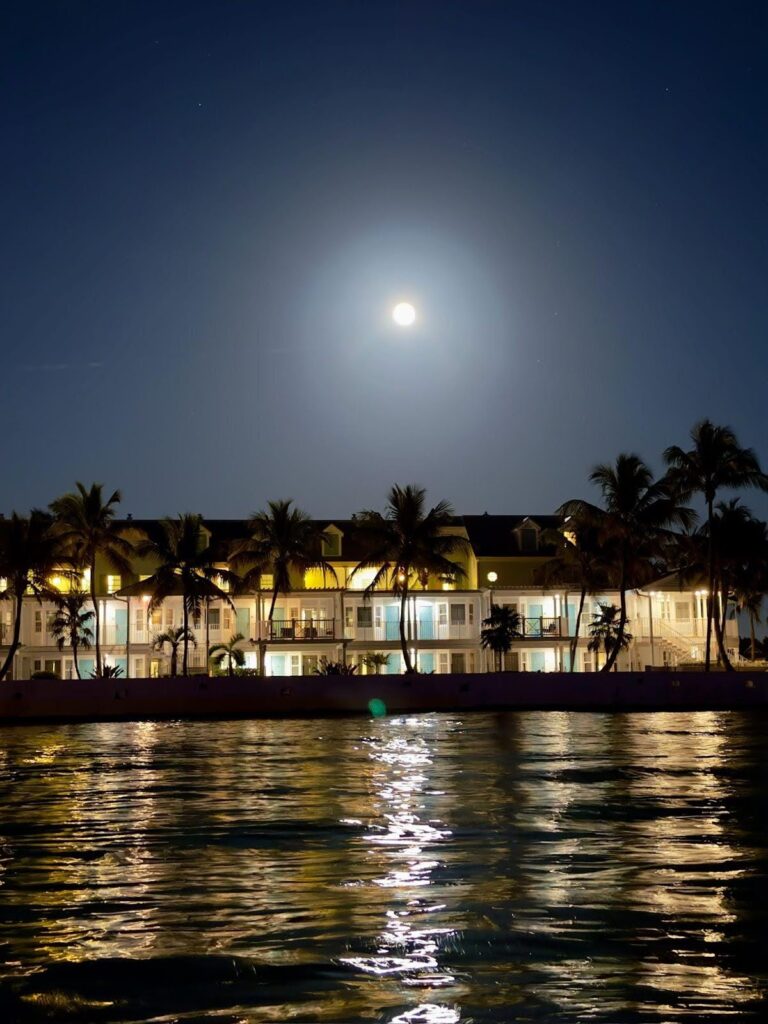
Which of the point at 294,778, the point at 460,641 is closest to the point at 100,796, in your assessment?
the point at 294,778

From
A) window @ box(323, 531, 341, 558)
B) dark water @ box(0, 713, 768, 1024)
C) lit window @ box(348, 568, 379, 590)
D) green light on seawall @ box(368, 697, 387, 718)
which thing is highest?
window @ box(323, 531, 341, 558)

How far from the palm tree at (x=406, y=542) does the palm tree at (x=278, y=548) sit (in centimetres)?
278

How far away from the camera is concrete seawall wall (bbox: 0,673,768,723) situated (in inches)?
2046

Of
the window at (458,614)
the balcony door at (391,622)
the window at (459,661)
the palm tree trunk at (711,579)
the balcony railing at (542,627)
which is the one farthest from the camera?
the balcony door at (391,622)

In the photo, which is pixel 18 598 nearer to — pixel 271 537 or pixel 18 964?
pixel 271 537

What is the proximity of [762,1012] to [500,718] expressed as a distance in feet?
129

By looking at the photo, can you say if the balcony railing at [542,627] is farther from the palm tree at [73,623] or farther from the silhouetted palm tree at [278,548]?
the palm tree at [73,623]

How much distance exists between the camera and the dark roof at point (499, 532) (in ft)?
245

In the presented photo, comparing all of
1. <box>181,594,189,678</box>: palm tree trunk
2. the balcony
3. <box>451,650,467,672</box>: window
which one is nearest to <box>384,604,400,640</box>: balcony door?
<box>451,650,467,672</box>: window

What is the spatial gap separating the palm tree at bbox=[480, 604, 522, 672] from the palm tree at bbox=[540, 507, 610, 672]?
2.94 meters

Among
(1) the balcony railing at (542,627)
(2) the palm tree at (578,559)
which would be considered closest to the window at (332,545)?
(1) the balcony railing at (542,627)

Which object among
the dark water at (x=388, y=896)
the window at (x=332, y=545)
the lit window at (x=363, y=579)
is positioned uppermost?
the window at (x=332, y=545)

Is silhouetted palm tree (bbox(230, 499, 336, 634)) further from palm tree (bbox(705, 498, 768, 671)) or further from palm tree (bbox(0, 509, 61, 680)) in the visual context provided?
palm tree (bbox(705, 498, 768, 671))

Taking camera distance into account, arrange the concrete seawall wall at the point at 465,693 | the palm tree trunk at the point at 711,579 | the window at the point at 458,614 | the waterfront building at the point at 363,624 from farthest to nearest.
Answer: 1. the window at the point at 458,614
2. the waterfront building at the point at 363,624
3. the palm tree trunk at the point at 711,579
4. the concrete seawall wall at the point at 465,693
